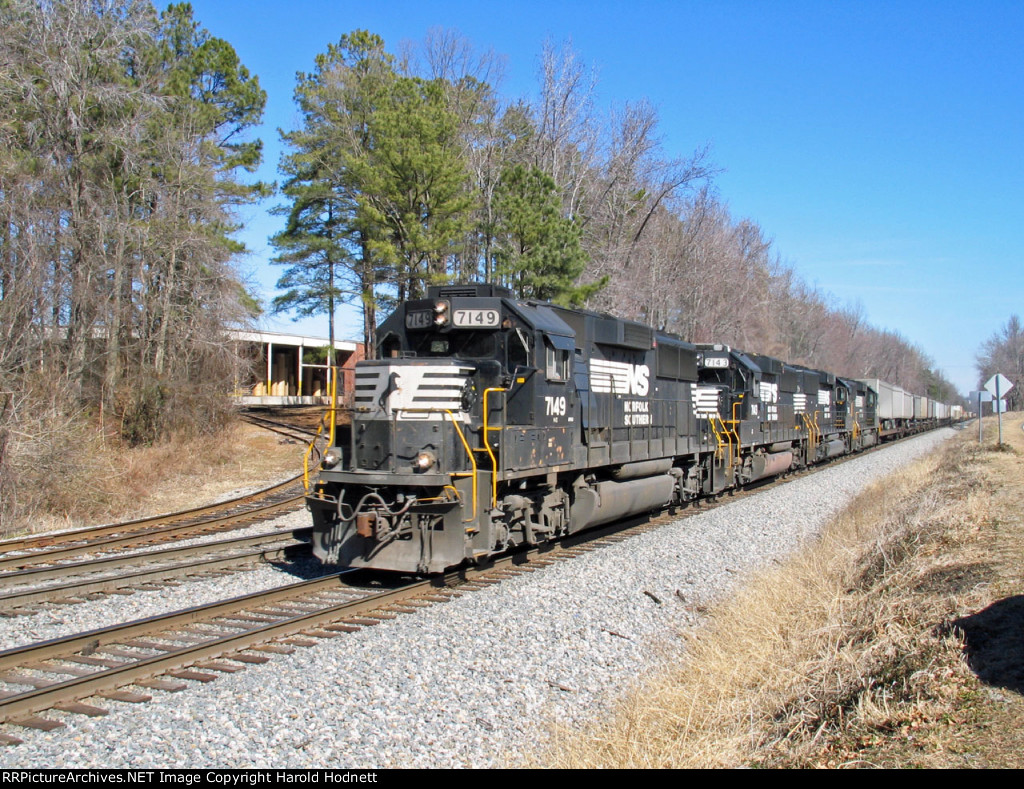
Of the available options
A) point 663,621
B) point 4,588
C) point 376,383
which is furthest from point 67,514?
point 663,621

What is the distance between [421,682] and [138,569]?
5129 millimetres

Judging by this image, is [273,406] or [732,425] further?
[273,406]

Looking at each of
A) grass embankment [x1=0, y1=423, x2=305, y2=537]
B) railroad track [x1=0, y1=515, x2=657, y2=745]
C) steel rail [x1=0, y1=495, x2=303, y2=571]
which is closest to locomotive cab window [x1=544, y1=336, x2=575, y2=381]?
railroad track [x1=0, y1=515, x2=657, y2=745]

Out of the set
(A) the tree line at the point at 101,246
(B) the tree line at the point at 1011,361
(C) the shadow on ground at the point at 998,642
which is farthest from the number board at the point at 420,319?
(B) the tree line at the point at 1011,361

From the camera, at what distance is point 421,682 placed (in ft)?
17.7

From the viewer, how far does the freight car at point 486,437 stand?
7.81 m

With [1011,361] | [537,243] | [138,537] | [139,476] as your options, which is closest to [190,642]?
[138,537]

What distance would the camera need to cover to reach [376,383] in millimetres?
8445

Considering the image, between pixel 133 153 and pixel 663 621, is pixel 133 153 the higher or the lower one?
the higher one

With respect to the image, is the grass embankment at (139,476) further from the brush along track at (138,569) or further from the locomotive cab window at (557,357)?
the locomotive cab window at (557,357)

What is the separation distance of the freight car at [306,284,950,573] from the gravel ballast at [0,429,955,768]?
2.93 ft

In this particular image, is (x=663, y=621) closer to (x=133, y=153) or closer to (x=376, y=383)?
(x=376, y=383)

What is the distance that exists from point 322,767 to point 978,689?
3.62 metres

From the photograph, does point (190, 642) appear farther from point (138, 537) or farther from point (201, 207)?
point (201, 207)
